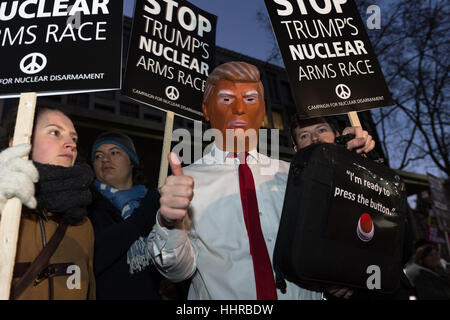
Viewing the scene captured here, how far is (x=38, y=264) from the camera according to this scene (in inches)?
63.1

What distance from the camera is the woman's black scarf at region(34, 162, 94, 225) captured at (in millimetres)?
1690

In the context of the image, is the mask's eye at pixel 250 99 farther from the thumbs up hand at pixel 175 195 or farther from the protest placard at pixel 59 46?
the thumbs up hand at pixel 175 195

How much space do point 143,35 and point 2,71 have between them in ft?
3.64

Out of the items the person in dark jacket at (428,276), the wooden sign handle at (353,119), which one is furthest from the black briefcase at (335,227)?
the person in dark jacket at (428,276)

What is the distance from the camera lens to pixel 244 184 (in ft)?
5.82

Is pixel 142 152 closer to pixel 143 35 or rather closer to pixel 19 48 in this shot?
pixel 143 35

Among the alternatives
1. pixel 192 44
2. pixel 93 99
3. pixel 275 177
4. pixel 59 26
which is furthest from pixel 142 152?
pixel 93 99

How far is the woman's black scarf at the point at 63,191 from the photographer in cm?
169

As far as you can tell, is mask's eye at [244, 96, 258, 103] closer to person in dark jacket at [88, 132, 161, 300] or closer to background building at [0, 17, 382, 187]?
person in dark jacket at [88, 132, 161, 300]

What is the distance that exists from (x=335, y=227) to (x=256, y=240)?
0.34 meters

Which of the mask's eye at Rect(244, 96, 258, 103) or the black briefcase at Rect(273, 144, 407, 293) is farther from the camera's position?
the mask's eye at Rect(244, 96, 258, 103)

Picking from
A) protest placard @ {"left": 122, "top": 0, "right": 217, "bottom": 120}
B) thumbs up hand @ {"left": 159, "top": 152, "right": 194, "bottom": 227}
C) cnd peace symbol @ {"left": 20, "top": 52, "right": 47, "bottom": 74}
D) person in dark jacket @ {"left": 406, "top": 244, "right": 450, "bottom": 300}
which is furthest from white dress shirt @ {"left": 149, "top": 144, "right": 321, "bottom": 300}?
person in dark jacket @ {"left": 406, "top": 244, "right": 450, "bottom": 300}

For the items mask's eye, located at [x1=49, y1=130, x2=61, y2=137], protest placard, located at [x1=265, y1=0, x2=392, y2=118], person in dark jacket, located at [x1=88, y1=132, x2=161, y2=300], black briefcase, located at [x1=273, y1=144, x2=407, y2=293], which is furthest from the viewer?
protest placard, located at [x1=265, y1=0, x2=392, y2=118]

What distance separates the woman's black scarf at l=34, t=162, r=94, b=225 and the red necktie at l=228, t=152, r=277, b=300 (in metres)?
0.77
